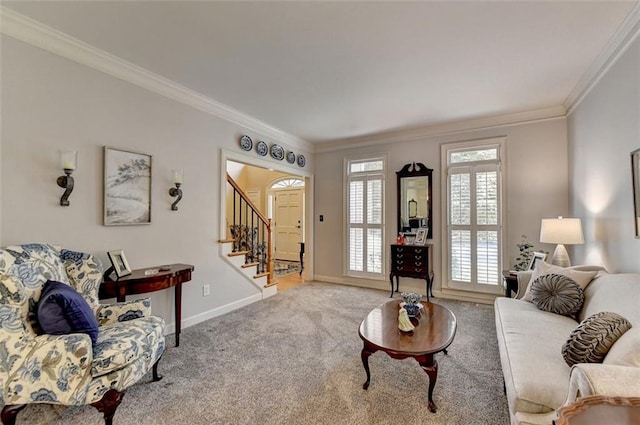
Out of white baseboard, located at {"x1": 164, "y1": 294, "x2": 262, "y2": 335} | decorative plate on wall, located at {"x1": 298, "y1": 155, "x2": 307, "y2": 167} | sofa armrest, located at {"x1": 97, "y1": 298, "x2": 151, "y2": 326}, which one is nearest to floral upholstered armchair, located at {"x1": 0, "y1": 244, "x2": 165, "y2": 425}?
sofa armrest, located at {"x1": 97, "y1": 298, "x2": 151, "y2": 326}

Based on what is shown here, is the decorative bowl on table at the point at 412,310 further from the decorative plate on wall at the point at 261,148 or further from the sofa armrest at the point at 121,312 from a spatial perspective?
the decorative plate on wall at the point at 261,148

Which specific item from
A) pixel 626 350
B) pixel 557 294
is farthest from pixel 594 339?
pixel 557 294

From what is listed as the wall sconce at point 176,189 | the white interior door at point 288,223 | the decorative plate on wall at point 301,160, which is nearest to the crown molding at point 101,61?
the wall sconce at point 176,189

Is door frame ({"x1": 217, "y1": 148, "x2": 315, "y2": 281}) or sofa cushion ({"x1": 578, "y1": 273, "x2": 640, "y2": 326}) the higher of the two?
door frame ({"x1": 217, "y1": 148, "x2": 315, "y2": 281})

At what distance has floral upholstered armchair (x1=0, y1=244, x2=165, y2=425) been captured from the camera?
1.47 metres

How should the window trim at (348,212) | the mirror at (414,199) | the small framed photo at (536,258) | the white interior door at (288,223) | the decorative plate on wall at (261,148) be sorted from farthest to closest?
1. the white interior door at (288,223)
2. the window trim at (348,212)
3. the mirror at (414,199)
4. the decorative plate on wall at (261,148)
5. the small framed photo at (536,258)

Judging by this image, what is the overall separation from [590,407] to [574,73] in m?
3.25

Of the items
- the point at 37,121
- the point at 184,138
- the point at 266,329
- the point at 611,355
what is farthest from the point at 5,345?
the point at 611,355

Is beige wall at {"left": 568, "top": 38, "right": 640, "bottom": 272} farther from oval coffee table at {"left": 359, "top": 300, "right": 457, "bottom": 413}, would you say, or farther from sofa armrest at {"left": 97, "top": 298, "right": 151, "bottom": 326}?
sofa armrest at {"left": 97, "top": 298, "right": 151, "bottom": 326}

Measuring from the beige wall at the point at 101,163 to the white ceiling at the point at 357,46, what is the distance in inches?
13.8

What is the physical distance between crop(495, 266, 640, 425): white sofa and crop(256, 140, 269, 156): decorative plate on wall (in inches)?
139

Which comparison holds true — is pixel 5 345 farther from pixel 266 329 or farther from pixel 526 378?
pixel 526 378

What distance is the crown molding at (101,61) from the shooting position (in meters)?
2.08

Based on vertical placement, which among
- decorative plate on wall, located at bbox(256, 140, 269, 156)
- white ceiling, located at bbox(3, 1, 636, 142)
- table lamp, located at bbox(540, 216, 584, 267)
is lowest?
table lamp, located at bbox(540, 216, 584, 267)
